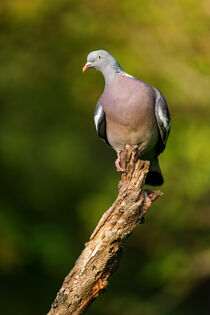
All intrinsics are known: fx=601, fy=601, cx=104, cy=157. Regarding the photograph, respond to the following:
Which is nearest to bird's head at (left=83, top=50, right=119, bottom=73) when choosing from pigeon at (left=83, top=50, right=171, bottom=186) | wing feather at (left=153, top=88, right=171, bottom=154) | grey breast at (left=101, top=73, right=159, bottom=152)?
pigeon at (left=83, top=50, right=171, bottom=186)

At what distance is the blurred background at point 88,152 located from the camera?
8555mm

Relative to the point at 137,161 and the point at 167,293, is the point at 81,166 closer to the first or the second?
the point at 167,293

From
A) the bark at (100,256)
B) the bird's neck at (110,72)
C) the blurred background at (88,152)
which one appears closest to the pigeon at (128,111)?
the bird's neck at (110,72)

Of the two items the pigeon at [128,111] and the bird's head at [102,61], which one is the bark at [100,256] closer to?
the pigeon at [128,111]

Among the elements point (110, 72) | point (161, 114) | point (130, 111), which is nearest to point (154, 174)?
point (161, 114)

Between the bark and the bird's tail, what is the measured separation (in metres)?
1.45

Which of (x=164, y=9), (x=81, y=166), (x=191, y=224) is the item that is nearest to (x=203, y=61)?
(x=164, y=9)

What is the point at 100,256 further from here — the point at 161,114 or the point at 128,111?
the point at 161,114

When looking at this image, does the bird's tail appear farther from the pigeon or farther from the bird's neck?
the bird's neck

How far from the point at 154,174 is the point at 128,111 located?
1018mm

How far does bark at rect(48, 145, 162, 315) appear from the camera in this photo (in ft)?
13.5

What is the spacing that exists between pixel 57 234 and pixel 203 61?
3800 millimetres

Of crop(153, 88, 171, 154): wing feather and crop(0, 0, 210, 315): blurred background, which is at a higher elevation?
crop(0, 0, 210, 315): blurred background

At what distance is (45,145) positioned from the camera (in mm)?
10344
